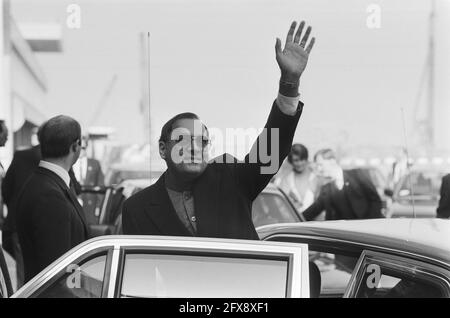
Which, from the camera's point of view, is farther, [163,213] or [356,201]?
[356,201]

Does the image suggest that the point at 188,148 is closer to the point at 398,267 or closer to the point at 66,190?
the point at 66,190

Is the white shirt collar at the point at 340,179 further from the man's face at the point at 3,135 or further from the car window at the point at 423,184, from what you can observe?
the car window at the point at 423,184

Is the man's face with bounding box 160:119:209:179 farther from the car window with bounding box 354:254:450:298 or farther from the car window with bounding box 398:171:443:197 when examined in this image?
the car window with bounding box 398:171:443:197

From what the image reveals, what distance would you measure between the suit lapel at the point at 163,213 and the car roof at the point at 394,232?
694mm

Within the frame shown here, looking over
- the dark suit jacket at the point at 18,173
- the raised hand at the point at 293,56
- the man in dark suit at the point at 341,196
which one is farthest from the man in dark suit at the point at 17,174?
the raised hand at the point at 293,56

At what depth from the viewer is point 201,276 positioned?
316 centimetres

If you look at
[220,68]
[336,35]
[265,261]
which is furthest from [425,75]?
[265,261]

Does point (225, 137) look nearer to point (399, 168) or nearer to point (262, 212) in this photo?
point (262, 212)

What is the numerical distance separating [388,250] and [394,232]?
0.18 metres

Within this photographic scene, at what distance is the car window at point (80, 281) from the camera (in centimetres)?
319

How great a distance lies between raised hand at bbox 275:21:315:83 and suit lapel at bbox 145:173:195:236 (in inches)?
26.9

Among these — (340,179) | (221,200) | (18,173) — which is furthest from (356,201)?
(221,200)

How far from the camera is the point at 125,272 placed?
10.4 ft

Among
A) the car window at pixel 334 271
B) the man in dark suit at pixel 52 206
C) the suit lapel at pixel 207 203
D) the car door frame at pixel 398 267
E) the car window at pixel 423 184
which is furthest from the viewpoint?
the car window at pixel 423 184
